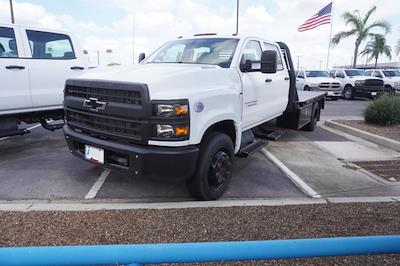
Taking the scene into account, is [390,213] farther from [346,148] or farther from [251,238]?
[346,148]

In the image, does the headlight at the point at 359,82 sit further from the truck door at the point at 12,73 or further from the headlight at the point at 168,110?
the headlight at the point at 168,110

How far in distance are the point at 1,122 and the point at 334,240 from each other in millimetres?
5857

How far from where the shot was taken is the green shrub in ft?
32.1

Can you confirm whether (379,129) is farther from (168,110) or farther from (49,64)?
(49,64)

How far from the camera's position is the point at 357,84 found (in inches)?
838

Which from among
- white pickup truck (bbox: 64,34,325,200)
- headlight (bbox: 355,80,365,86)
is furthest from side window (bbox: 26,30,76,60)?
headlight (bbox: 355,80,365,86)

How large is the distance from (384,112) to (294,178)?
19.6 feet

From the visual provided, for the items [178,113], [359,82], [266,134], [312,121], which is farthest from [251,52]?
[359,82]

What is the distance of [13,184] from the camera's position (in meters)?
4.78

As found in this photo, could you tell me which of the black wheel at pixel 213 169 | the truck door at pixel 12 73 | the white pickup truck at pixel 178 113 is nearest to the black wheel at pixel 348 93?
the white pickup truck at pixel 178 113

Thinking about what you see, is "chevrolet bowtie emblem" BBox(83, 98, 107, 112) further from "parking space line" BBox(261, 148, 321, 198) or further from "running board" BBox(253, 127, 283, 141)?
"running board" BBox(253, 127, 283, 141)

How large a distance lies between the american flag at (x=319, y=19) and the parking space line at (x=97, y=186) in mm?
20614

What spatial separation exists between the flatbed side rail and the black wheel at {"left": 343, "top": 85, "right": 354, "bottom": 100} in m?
22.3

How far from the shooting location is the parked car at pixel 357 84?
20.6 metres
